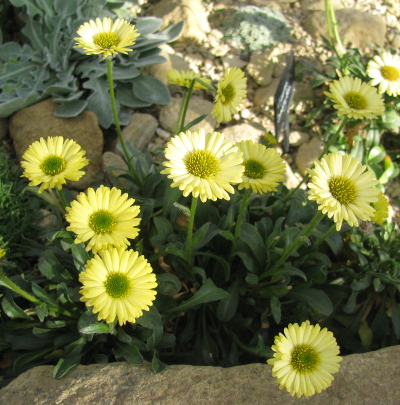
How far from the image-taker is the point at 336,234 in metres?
2.48

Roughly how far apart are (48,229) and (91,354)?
80cm

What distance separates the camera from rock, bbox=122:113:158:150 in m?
3.38

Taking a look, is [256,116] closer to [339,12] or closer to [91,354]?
[339,12]

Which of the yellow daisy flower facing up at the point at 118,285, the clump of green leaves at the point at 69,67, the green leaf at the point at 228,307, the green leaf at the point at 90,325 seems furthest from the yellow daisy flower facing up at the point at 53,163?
the clump of green leaves at the point at 69,67

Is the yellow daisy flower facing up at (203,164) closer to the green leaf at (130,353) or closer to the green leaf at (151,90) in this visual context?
the green leaf at (130,353)

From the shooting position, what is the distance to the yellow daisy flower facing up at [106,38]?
2002mm

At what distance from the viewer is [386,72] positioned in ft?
10.5

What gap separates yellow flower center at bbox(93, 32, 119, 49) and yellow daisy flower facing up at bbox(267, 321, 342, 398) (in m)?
1.67

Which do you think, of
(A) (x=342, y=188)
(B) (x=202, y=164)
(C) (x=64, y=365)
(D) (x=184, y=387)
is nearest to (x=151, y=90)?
(B) (x=202, y=164)

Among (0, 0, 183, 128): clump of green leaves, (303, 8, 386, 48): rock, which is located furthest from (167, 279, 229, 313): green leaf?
(303, 8, 386, 48): rock

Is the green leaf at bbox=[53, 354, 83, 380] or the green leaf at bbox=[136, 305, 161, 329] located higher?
the green leaf at bbox=[136, 305, 161, 329]

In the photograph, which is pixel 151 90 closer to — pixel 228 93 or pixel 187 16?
pixel 187 16

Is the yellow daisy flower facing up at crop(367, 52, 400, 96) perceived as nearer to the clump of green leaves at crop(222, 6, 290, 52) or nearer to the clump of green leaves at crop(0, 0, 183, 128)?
the clump of green leaves at crop(222, 6, 290, 52)

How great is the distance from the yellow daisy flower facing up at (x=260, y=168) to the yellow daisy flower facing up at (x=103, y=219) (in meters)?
0.56
